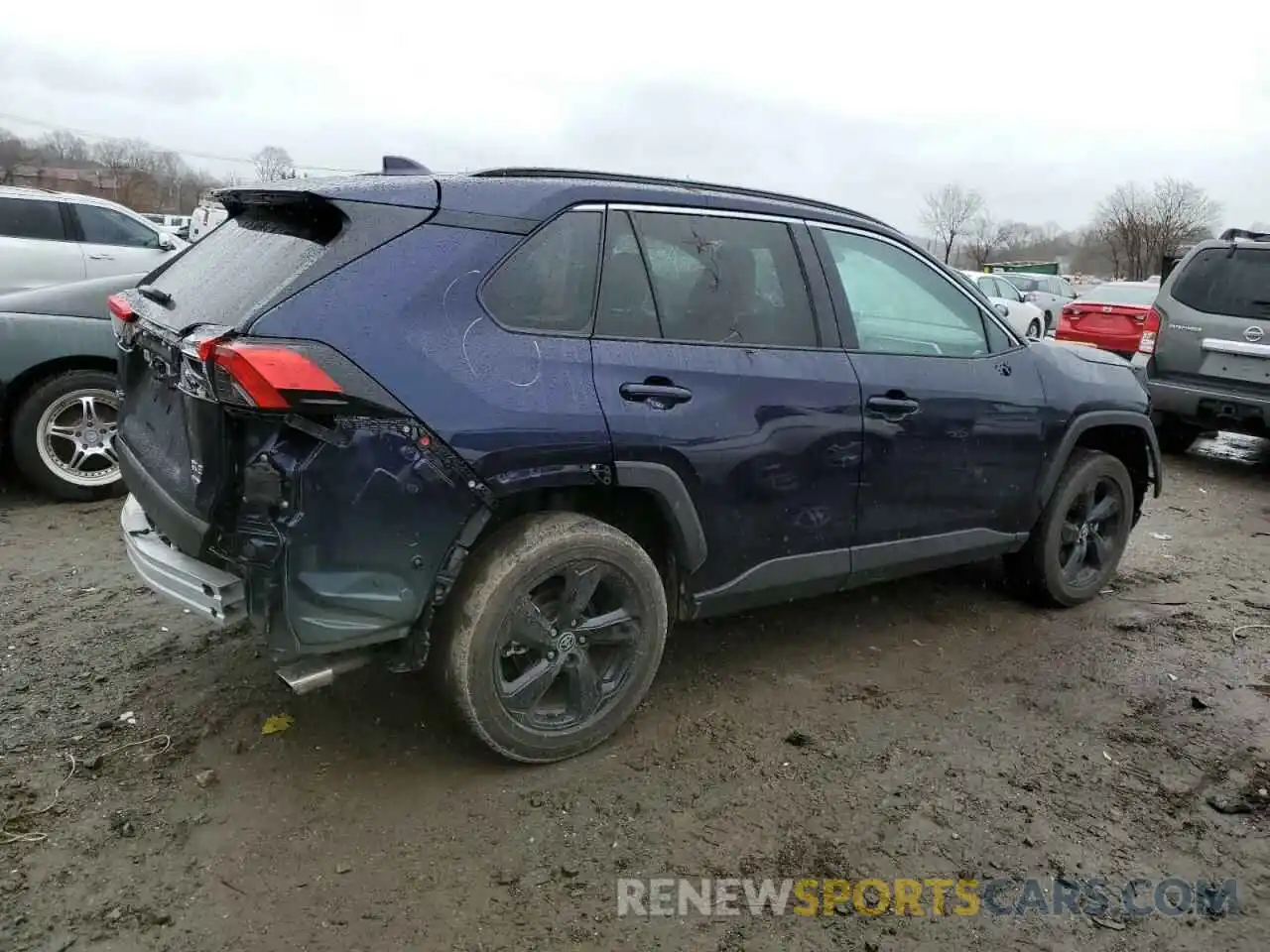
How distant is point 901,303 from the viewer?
150 inches

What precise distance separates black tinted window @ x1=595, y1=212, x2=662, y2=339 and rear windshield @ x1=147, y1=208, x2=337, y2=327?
2.77 feet

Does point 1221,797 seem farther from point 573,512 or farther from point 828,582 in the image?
point 573,512

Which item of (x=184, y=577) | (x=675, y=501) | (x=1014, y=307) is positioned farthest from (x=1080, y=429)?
(x=1014, y=307)

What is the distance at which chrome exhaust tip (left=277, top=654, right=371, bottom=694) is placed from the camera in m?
2.64

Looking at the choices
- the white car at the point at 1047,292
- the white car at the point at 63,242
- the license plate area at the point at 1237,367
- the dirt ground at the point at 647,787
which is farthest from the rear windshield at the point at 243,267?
the white car at the point at 1047,292

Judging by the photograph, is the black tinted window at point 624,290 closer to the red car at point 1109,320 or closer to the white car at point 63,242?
the white car at point 63,242

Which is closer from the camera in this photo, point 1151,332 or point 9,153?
point 1151,332

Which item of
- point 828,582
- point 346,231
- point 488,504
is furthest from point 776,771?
point 346,231

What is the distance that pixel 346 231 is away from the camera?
267cm

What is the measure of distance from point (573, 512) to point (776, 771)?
1.09m

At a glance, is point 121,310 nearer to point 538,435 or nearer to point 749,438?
point 538,435

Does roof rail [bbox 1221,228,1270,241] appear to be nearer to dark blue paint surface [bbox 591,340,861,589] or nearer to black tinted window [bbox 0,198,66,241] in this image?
dark blue paint surface [bbox 591,340,861,589]

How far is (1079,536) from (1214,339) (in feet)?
12.8

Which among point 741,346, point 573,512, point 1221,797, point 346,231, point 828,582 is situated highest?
point 346,231
